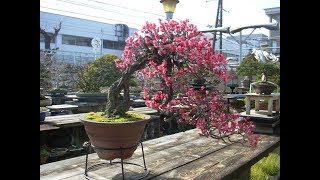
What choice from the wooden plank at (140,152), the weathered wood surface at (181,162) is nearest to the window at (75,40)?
the wooden plank at (140,152)

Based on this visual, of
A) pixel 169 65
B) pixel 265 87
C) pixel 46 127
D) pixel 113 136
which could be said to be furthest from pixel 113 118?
pixel 265 87

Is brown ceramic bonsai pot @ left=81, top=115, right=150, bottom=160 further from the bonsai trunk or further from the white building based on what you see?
the white building

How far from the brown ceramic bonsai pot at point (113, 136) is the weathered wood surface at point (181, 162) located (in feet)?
0.46

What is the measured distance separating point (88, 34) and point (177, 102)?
1520 centimetres

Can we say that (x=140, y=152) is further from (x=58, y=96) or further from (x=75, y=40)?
(x=75, y=40)

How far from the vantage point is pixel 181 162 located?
6.16ft

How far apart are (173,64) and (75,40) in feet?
49.7

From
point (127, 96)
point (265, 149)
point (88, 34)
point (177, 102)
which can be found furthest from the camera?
point (88, 34)

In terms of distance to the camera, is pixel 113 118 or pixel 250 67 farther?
pixel 250 67

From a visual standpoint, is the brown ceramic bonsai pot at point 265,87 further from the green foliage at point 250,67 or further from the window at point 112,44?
the window at point 112,44

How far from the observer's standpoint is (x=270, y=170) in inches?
109
